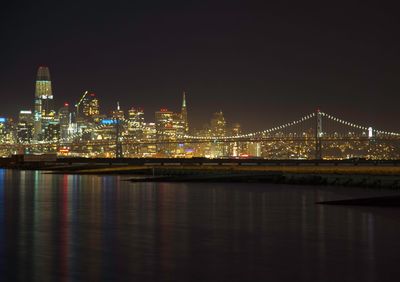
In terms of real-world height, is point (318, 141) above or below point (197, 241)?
above

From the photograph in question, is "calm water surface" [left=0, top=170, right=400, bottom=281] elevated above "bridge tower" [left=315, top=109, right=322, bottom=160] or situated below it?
below

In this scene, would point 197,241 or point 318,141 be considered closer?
point 197,241

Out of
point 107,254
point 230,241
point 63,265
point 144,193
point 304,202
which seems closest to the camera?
point 63,265

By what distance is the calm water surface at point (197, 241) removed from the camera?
38.2ft

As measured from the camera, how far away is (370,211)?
69.8ft

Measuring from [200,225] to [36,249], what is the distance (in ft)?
17.3

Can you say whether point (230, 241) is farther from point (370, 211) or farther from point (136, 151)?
point (136, 151)

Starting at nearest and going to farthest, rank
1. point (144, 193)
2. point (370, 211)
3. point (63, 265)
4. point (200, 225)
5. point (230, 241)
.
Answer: point (63, 265) → point (230, 241) → point (200, 225) → point (370, 211) → point (144, 193)

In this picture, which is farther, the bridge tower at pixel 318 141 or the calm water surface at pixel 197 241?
the bridge tower at pixel 318 141

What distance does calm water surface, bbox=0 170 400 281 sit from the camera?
11648 mm

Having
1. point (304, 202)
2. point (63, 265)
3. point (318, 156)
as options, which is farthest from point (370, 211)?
point (318, 156)

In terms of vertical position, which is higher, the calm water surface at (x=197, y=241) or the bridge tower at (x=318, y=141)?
the bridge tower at (x=318, y=141)

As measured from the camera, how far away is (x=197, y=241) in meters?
15.2

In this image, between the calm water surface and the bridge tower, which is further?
the bridge tower
